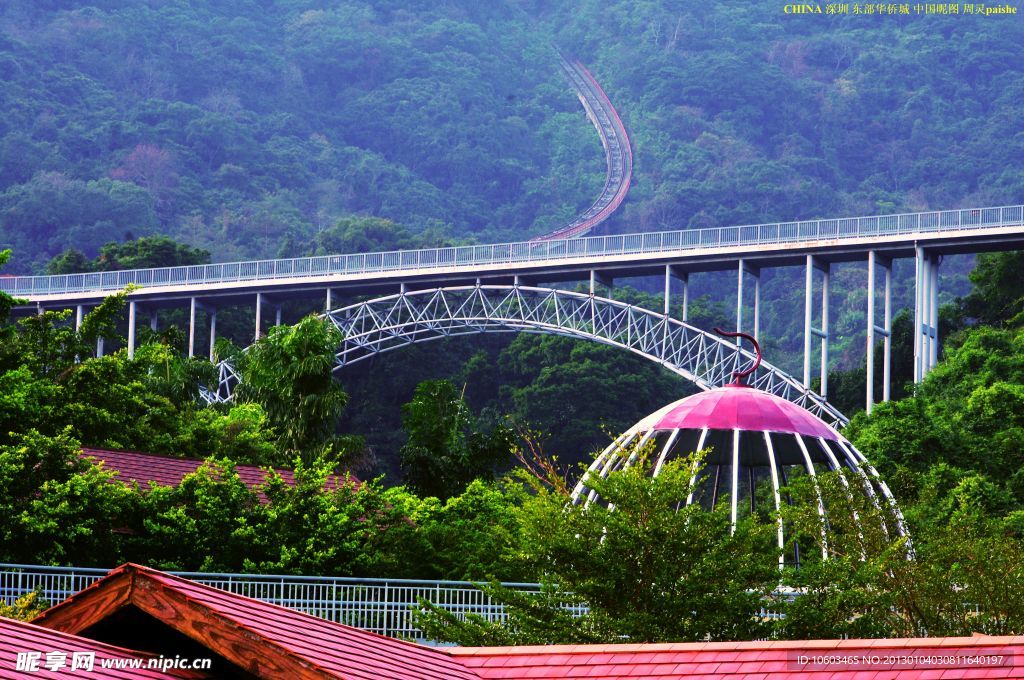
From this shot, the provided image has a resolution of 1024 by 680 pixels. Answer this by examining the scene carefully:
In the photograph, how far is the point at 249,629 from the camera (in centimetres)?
998

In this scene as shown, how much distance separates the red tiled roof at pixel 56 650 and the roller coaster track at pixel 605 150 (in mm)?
102378

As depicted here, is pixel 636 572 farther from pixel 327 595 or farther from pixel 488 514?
pixel 488 514

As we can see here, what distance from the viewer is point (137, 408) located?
34031 mm

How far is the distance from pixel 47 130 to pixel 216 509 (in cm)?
9832

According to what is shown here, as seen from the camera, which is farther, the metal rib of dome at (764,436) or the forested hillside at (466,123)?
the forested hillside at (466,123)

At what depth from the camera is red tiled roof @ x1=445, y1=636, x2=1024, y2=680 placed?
10906 millimetres

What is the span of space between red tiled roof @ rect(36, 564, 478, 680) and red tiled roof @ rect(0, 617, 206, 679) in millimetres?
313

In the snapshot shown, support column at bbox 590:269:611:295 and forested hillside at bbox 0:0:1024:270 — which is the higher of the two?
forested hillside at bbox 0:0:1024:270

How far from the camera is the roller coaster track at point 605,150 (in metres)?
121

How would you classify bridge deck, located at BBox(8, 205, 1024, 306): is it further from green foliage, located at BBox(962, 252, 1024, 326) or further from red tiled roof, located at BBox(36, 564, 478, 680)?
red tiled roof, located at BBox(36, 564, 478, 680)

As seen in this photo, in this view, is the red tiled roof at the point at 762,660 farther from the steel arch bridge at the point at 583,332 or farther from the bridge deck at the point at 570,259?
the steel arch bridge at the point at 583,332

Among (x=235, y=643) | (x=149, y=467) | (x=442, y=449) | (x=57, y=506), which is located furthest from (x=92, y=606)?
(x=442, y=449)

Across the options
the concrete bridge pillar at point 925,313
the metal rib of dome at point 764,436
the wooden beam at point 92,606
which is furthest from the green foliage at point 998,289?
the wooden beam at point 92,606

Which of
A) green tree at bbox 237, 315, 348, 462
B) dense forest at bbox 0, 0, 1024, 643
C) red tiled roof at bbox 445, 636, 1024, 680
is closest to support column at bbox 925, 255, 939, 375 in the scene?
dense forest at bbox 0, 0, 1024, 643
